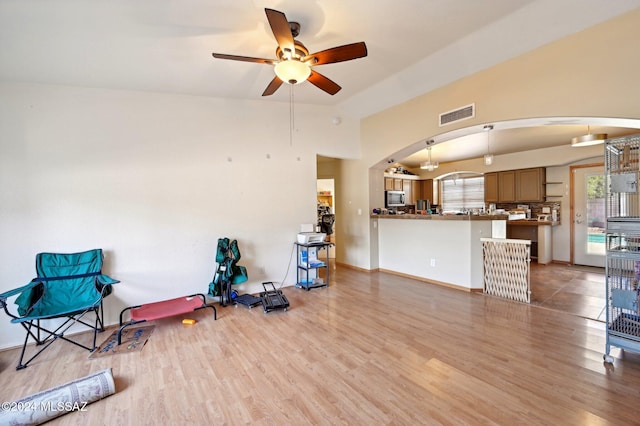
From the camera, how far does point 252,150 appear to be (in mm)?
4266

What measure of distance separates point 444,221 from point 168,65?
448 cm

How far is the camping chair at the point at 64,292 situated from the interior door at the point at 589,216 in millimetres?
8566

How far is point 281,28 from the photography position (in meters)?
2.00

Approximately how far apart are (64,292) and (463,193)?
29.2 ft

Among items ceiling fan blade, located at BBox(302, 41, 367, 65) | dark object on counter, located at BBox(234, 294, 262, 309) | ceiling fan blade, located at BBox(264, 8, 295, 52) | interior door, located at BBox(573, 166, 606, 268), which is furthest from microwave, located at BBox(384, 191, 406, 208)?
ceiling fan blade, located at BBox(264, 8, 295, 52)

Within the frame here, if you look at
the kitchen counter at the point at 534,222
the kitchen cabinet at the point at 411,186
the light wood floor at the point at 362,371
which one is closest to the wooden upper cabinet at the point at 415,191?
the kitchen cabinet at the point at 411,186

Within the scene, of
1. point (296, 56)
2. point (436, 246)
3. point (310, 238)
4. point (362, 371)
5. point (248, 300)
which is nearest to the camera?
point (362, 371)

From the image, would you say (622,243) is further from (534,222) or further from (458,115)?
(534,222)

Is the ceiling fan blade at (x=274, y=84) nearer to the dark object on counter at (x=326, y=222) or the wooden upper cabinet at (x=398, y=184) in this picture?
the dark object on counter at (x=326, y=222)

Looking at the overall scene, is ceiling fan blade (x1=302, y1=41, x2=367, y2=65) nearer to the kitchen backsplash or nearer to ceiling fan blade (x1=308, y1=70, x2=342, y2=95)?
ceiling fan blade (x1=308, y1=70, x2=342, y2=95)

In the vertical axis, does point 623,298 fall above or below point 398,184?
below

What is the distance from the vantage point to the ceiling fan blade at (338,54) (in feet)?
7.16

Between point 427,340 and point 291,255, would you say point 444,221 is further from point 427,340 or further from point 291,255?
point 291,255

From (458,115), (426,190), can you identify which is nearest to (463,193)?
(426,190)
